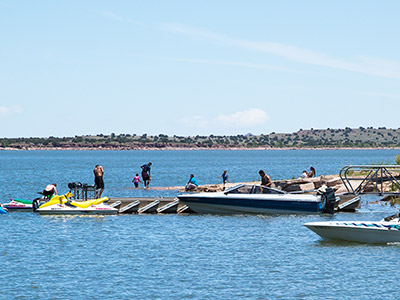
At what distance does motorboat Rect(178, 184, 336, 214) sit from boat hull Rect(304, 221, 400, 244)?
21.7ft

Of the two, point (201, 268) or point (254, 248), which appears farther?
point (254, 248)

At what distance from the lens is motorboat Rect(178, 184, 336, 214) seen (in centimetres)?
3122

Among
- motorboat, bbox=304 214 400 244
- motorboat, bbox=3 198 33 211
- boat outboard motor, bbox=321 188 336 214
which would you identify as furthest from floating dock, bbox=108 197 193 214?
motorboat, bbox=304 214 400 244

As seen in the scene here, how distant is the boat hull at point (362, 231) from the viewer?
23.7 metres

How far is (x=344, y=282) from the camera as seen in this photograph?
18.8m

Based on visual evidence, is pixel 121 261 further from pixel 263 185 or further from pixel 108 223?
pixel 263 185

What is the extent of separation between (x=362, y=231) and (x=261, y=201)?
322 inches

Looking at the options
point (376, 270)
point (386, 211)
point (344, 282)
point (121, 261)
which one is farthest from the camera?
point (386, 211)

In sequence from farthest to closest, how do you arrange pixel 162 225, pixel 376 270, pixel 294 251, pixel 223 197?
pixel 223 197
pixel 162 225
pixel 294 251
pixel 376 270

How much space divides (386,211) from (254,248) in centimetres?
1310

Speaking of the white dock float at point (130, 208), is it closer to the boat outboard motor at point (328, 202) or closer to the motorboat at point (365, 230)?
the boat outboard motor at point (328, 202)

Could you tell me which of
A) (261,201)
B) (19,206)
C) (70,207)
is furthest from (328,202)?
(19,206)

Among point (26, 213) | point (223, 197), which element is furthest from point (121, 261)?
point (26, 213)

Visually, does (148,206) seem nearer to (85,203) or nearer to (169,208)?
(169,208)
